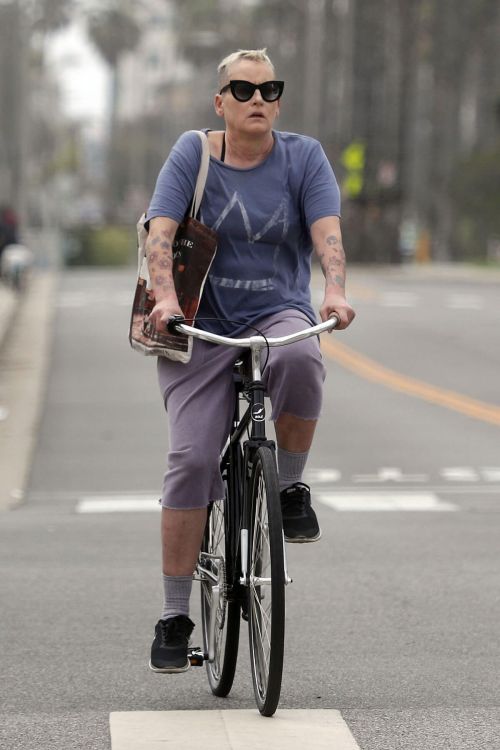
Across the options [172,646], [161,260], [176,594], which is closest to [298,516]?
[176,594]

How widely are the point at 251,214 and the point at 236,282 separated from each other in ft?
0.66

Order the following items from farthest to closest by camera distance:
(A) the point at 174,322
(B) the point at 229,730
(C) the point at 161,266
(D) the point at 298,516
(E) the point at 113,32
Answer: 1. (E) the point at 113,32
2. (D) the point at 298,516
3. (C) the point at 161,266
4. (A) the point at 174,322
5. (B) the point at 229,730

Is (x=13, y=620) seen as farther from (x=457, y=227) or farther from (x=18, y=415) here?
(x=457, y=227)

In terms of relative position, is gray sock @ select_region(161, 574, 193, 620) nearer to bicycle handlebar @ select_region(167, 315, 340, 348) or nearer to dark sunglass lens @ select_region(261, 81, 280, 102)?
bicycle handlebar @ select_region(167, 315, 340, 348)

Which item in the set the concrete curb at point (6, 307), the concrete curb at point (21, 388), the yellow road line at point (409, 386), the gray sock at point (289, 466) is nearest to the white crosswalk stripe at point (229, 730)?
the gray sock at point (289, 466)

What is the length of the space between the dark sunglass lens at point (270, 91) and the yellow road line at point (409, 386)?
981cm

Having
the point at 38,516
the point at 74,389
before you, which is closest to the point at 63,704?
the point at 38,516

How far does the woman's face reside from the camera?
213 inches

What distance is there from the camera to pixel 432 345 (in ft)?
79.9

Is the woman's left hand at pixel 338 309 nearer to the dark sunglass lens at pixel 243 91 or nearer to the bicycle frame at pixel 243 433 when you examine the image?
the bicycle frame at pixel 243 433

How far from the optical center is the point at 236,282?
5410 millimetres

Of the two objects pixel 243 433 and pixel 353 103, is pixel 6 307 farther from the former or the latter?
pixel 353 103

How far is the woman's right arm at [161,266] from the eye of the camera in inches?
204

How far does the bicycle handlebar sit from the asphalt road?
1.07 metres
